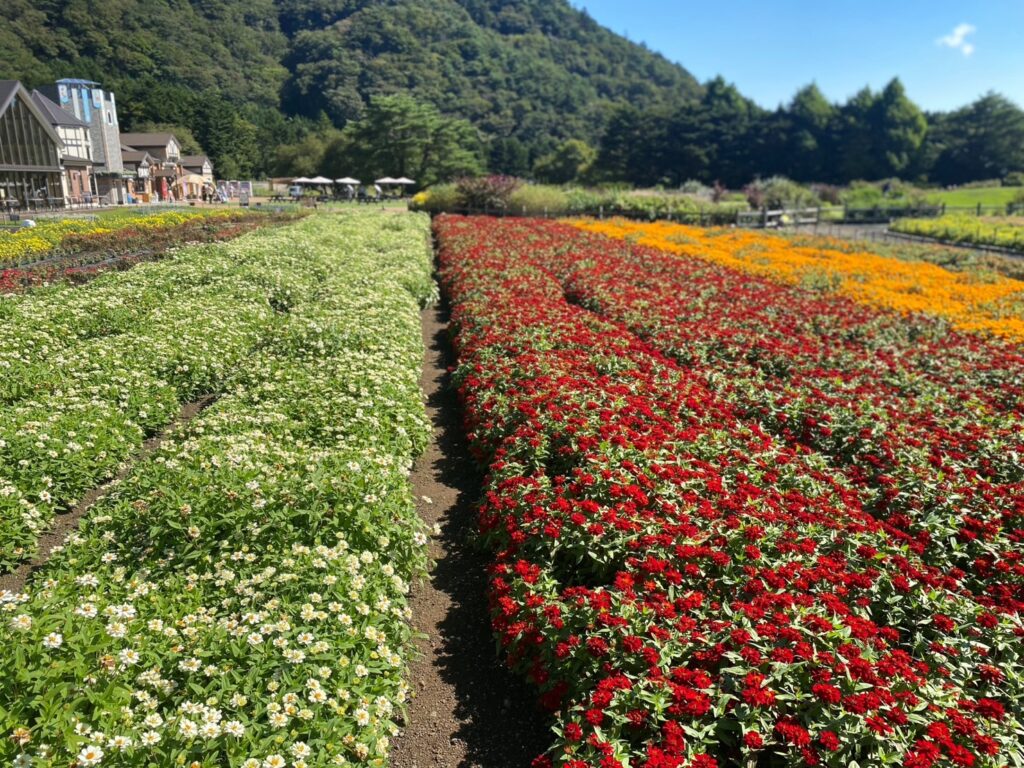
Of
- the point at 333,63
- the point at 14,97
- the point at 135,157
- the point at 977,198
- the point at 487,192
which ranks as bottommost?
the point at 487,192

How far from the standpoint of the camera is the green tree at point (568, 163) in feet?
260

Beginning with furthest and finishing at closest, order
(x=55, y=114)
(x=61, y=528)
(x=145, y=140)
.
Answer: (x=145, y=140) < (x=55, y=114) < (x=61, y=528)

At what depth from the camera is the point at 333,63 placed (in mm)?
102750

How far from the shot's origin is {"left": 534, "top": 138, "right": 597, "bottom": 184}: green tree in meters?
79.1

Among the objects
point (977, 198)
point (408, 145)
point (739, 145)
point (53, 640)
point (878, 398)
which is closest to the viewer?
point (53, 640)

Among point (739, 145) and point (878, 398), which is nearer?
point (878, 398)

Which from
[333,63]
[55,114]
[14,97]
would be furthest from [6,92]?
[333,63]

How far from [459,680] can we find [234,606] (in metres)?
1.52

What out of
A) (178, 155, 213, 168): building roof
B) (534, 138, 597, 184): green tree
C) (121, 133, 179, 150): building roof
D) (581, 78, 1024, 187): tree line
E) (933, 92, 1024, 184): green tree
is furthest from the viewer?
(534, 138, 597, 184): green tree

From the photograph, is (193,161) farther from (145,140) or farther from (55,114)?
(55,114)

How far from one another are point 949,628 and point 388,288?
917 cm

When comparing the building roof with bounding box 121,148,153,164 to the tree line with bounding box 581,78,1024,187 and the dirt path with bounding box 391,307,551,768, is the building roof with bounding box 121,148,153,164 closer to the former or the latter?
the tree line with bounding box 581,78,1024,187

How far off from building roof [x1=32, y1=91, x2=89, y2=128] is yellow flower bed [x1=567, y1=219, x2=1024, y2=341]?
Answer: 4185 centimetres

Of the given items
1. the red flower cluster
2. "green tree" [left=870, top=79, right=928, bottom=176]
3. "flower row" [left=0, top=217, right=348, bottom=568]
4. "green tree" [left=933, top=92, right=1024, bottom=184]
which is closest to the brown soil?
"flower row" [left=0, top=217, right=348, bottom=568]
